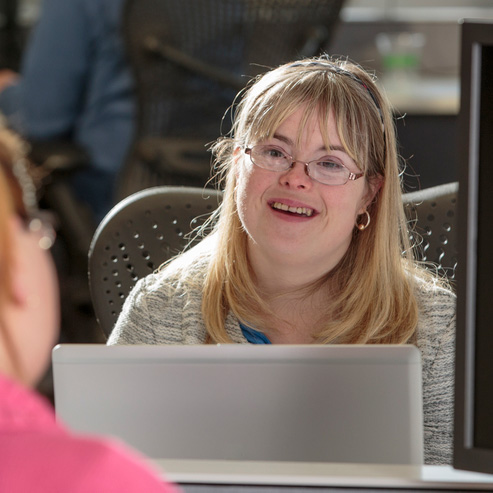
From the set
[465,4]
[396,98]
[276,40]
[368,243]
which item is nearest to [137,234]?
[368,243]

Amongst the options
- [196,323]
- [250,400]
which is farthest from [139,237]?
[250,400]

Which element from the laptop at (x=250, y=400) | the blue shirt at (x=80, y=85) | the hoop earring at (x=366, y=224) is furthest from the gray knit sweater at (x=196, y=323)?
the blue shirt at (x=80, y=85)

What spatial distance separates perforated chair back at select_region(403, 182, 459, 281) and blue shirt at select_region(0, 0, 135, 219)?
1.36m

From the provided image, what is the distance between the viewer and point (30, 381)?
48cm

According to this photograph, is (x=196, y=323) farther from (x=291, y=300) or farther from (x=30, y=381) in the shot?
(x=30, y=381)

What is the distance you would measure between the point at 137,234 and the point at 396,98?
72.7 inches

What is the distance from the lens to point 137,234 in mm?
1362

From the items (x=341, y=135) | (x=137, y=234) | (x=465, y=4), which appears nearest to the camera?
(x=341, y=135)

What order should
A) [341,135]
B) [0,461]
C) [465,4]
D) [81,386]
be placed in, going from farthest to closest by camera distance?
[465,4]
[341,135]
[81,386]
[0,461]

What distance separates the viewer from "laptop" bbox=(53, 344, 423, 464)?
2.61 ft

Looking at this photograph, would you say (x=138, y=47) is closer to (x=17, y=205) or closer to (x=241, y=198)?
(x=241, y=198)

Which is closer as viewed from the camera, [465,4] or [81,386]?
[81,386]

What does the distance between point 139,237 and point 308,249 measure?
0.87 ft

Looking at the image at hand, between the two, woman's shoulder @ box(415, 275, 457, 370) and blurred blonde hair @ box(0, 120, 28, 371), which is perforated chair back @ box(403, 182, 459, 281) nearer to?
woman's shoulder @ box(415, 275, 457, 370)
